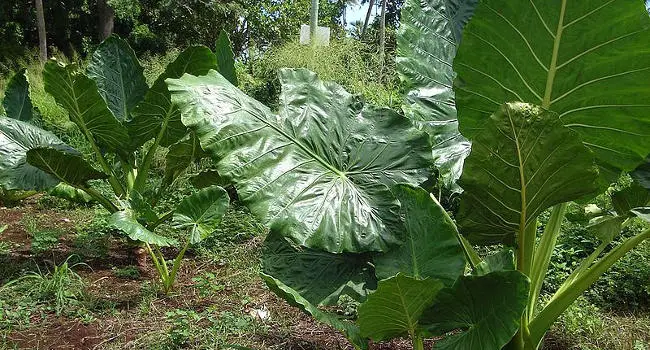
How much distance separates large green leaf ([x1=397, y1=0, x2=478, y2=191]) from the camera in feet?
5.82

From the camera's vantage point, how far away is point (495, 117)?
1.15 m

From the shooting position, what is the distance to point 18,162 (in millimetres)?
2816

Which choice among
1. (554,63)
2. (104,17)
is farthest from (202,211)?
(104,17)

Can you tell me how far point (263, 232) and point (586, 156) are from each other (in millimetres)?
2702

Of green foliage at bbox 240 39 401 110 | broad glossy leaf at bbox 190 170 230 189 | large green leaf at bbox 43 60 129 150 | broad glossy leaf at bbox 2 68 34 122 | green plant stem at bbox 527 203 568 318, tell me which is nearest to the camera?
green plant stem at bbox 527 203 568 318

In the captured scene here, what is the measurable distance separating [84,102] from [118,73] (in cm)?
56

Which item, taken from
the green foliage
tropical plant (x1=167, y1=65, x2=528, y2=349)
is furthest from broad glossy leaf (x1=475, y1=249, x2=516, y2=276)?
the green foliage

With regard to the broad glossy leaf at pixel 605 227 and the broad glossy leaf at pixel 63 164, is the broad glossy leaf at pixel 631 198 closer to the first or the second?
the broad glossy leaf at pixel 605 227

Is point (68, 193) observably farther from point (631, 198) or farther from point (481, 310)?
point (631, 198)

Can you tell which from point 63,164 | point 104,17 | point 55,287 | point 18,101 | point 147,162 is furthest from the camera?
point 104,17

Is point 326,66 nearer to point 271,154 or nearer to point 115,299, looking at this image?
point 115,299

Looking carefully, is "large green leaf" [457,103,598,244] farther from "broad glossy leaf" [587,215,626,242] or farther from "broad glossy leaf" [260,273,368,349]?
"broad glossy leaf" [260,273,368,349]

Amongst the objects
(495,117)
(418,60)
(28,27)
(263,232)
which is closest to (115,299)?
(263,232)

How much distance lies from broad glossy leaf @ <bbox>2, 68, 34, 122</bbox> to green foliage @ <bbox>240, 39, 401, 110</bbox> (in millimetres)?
2537
